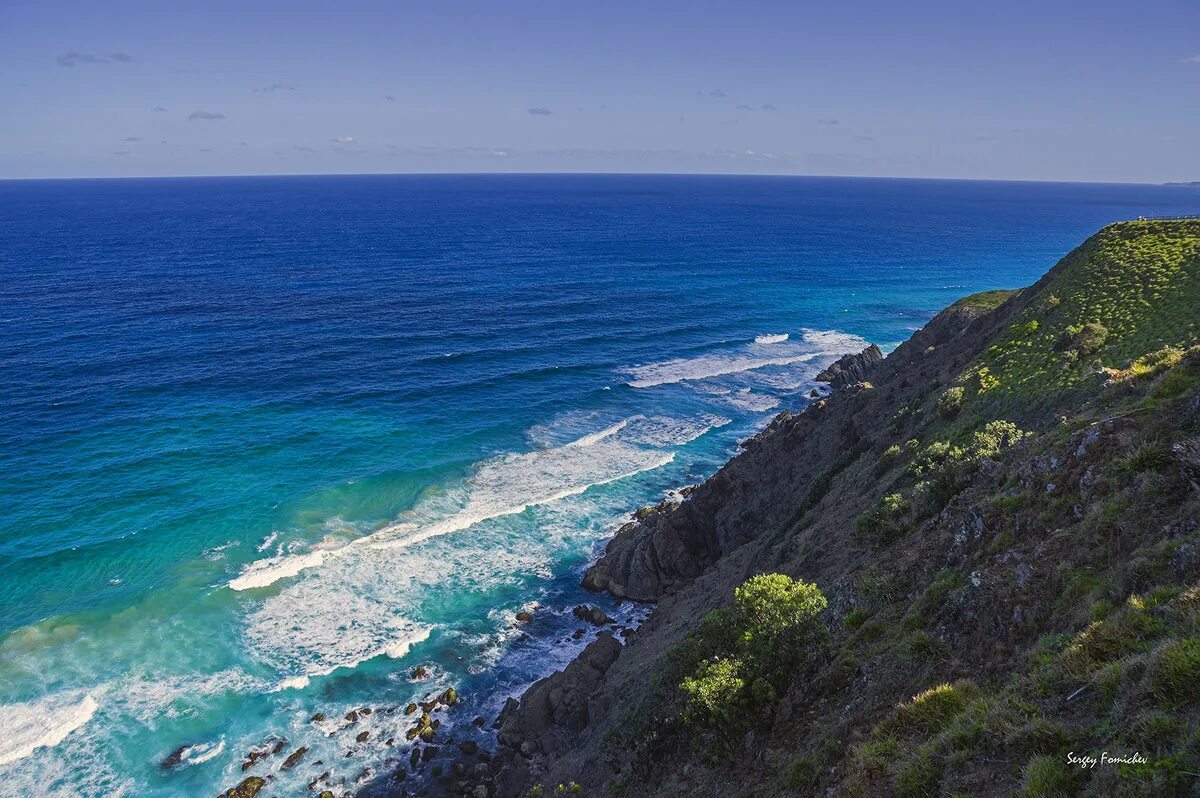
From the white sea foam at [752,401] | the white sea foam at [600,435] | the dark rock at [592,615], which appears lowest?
the dark rock at [592,615]

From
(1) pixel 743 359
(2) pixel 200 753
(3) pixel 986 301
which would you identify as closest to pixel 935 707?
(2) pixel 200 753

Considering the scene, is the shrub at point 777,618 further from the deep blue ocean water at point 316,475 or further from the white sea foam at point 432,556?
the white sea foam at point 432,556

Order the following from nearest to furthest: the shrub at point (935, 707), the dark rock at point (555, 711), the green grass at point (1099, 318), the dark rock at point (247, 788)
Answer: the shrub at point (935, 707) → the dark rock at point (247, 788) → the dark rock at point (555, 711) → the green grass at point (1099, 318)

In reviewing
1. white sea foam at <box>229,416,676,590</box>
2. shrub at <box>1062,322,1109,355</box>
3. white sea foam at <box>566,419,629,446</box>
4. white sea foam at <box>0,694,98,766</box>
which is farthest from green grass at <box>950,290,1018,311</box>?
white sea foam at <box>0,694,98,766</box>

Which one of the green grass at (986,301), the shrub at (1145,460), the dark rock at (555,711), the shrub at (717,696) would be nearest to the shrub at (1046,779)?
the shrub at (717,696)

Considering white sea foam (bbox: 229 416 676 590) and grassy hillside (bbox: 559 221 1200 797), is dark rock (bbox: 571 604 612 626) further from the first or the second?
grassy hillside (bbox: 559 221 1200 797)

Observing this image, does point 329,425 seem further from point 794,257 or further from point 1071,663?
point 794,257

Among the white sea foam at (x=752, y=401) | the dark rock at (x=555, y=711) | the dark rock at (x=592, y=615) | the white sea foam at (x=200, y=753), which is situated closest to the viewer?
the dark rock at (x=555, y=711)
